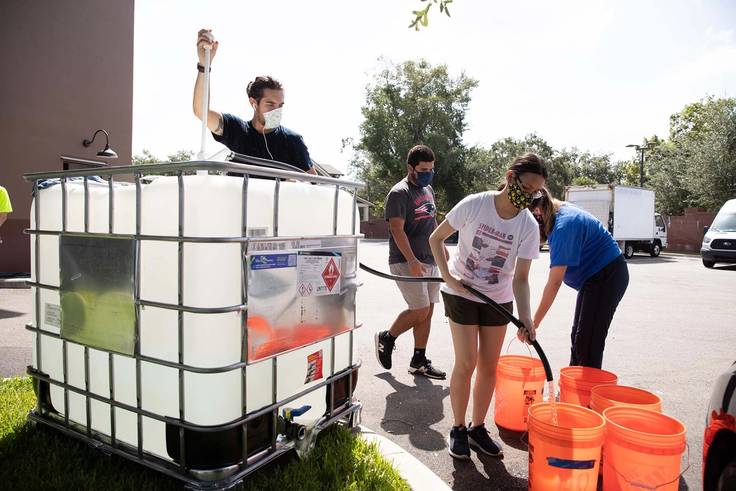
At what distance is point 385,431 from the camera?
338 centimetres

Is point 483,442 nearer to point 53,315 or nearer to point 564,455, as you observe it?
point 564,455

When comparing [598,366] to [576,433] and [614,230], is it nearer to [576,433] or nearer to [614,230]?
[576,433]

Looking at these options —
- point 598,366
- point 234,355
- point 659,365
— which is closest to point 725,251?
point 659,365

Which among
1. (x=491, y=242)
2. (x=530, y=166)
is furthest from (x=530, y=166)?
(x=491, y=242)

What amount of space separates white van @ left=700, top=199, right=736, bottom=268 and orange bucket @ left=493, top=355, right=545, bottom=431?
51.8 feet

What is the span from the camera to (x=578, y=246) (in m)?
3.21

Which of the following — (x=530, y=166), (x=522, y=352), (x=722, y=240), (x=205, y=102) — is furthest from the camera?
(x=722, y=240)

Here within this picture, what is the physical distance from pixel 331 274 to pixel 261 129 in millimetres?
1258

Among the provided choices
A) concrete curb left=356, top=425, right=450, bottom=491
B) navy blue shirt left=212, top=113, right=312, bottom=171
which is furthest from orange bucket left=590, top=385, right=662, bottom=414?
navy blue shirt left=212, top=113, right=312, bottom=171

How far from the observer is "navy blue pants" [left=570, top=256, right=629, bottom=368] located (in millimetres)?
3324

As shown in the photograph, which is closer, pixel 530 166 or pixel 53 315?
pixel 53 315

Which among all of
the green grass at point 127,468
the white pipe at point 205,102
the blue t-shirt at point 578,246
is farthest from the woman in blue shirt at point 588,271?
the white pipe at point 205,102

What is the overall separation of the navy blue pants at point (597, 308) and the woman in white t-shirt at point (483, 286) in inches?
25.1

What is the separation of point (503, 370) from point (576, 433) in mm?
1073
